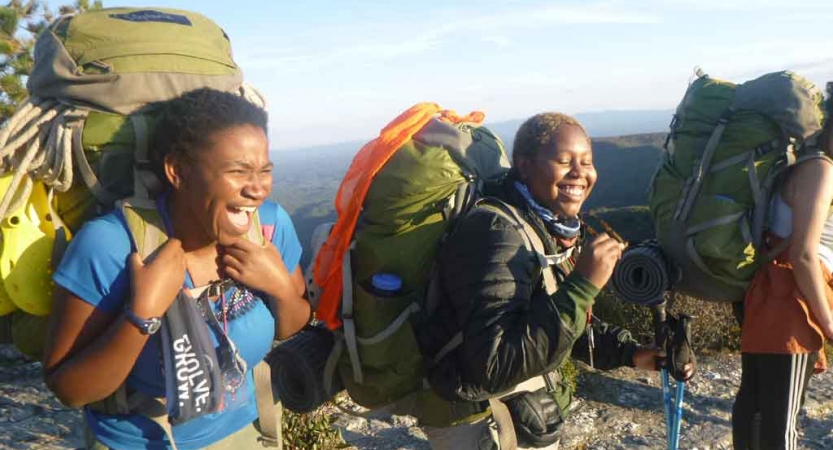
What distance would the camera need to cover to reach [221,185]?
6.46ft

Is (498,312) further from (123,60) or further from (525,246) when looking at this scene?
(123,60)

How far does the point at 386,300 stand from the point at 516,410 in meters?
0.71

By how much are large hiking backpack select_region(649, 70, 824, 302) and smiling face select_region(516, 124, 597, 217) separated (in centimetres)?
118

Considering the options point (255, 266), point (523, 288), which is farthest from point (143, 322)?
point (523, 288)

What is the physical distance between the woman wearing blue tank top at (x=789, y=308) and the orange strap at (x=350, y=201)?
1.94 metres

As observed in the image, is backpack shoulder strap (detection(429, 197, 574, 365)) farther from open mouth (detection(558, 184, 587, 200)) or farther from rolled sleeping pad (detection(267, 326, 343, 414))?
rolled sleeping pad (detection(267, 326, 343, 414))

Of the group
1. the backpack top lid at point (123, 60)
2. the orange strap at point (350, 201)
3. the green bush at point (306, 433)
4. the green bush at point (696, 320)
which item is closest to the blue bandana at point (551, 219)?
the orange strap at point (350, 201)

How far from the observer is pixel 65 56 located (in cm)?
196

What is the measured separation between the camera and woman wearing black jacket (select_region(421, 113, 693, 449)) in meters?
2.27

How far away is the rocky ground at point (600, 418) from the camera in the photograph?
5.06 meters

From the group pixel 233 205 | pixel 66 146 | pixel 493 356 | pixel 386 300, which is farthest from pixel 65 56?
pixel 493 356

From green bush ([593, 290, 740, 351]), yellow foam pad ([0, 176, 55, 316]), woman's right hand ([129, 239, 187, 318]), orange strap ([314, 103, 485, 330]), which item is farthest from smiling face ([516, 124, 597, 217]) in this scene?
green bush ([593, 290, 740, 351])

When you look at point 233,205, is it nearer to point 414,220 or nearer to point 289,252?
point 289,252

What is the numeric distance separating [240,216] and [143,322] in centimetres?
45
